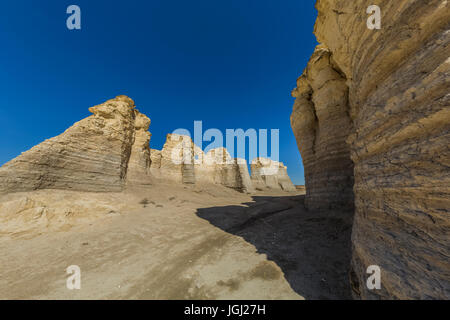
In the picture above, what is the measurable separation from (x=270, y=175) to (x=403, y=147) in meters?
37.2

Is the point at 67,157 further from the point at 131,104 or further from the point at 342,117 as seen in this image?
the point at 342,117

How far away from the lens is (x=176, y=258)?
5.03 meters

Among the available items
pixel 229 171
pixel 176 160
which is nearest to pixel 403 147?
pixel 176 160

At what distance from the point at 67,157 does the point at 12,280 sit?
9319mm

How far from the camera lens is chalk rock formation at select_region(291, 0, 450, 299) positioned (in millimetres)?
1874

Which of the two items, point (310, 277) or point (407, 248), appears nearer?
point (407, 248)

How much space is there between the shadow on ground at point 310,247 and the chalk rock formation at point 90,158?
34.7ft

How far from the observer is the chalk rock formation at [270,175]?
37.6 m

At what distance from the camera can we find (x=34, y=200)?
8.28m
